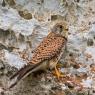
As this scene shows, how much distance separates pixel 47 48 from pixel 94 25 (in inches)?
57.1

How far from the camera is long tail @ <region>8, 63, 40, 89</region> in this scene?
7.10 meters

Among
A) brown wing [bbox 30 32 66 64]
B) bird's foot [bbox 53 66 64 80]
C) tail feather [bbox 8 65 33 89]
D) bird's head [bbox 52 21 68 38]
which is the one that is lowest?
bird's foot [bbox 53 66 64 80]

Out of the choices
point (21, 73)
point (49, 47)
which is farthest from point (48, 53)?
point (21, 73)

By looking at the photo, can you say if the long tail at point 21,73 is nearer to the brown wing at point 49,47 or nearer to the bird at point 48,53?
the bird at point 48,53

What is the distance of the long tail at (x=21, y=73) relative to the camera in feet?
23.3

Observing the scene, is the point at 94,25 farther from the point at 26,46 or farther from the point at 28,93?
the point at 28,93

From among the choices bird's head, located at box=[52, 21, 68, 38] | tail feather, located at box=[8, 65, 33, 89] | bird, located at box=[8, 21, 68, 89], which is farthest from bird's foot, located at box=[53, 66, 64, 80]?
bird's head, located at box=[52, 21, 68, 38]

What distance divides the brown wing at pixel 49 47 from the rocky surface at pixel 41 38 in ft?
0.94

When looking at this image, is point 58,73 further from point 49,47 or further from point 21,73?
point 21,73

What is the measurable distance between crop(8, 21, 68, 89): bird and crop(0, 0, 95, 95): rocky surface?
194mm

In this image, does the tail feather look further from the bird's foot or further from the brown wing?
the bird's foot

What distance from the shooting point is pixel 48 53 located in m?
7.81

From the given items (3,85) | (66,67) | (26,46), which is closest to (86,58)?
(66,67)

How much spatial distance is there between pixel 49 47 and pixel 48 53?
0.20 meters
